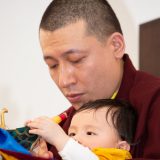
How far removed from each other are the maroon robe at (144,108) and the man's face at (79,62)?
0.18 feet

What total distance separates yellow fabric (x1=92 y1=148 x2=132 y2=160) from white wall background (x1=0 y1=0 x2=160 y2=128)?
1329 mm

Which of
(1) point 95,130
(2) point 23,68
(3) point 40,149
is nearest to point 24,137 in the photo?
(3) point 40,149

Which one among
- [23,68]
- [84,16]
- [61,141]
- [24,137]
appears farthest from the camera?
[23,68]

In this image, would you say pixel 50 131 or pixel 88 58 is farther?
pixel 88 58

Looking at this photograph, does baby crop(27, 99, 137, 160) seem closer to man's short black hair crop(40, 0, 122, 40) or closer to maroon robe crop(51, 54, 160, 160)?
maroon robe crop(51, 54, 160, 160)

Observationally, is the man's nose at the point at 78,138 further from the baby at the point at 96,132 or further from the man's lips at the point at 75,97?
the man's lips at the point at 75,97

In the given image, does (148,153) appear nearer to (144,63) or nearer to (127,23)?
(144,63)

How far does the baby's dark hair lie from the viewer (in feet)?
2.81

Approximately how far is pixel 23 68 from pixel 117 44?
1335 mm

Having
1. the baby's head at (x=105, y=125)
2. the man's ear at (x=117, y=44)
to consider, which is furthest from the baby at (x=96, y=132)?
the man's ear at (x=117, y=44)

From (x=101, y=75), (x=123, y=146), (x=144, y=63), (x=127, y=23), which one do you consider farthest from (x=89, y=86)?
(x=127, y=23)

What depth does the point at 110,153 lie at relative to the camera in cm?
79

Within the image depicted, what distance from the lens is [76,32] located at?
0.95m

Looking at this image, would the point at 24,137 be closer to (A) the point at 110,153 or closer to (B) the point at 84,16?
(A) the point at 110,153
